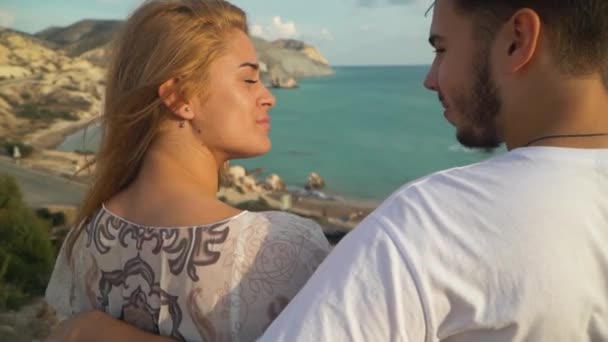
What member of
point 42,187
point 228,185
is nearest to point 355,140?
point 228,185

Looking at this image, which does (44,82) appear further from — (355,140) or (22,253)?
(355,140)

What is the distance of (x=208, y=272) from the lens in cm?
102

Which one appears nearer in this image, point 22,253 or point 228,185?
point 22,253

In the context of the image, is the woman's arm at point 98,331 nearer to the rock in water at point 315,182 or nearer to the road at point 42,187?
the road at point 42,187

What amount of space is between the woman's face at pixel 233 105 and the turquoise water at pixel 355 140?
8008 millimetres

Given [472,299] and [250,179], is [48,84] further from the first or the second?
[472,299]

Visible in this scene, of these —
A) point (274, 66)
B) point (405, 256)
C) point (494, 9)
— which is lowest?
point (274, 66)

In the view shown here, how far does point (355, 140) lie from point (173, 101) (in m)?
11.3

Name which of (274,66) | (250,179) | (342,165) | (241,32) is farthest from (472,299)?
(342,165)

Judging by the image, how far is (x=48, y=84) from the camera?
6676 millimetres

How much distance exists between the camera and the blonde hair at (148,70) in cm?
114

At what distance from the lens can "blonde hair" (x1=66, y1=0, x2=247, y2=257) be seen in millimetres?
1144

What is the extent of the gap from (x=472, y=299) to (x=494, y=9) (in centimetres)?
39

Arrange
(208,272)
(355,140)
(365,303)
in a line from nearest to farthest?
(365,303) < (208,272) < (355,140)
